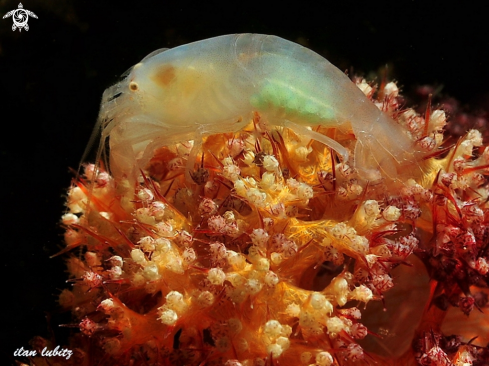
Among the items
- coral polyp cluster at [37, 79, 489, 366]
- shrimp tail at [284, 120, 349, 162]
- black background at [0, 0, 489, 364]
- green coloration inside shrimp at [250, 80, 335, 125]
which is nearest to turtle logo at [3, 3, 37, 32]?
black background at [0, 0, 489, 364]

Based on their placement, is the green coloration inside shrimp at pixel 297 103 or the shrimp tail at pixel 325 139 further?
the green coloration inside shrimp at pixel 297 103

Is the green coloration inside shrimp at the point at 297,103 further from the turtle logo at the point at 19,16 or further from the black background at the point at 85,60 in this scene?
the turtle logo at the point at 19,16

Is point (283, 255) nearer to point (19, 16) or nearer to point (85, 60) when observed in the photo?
point (85, 60)

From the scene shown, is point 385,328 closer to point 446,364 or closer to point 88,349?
point 446,364

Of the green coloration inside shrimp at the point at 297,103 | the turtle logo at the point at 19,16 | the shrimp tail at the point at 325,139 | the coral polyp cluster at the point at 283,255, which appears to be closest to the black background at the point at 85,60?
the turtle logo at the point at 19,16

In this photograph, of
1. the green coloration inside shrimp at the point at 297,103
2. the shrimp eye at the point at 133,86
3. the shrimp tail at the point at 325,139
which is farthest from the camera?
the shrimp eye at the point at 133,86

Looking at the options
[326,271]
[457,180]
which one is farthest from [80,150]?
[457,180]
